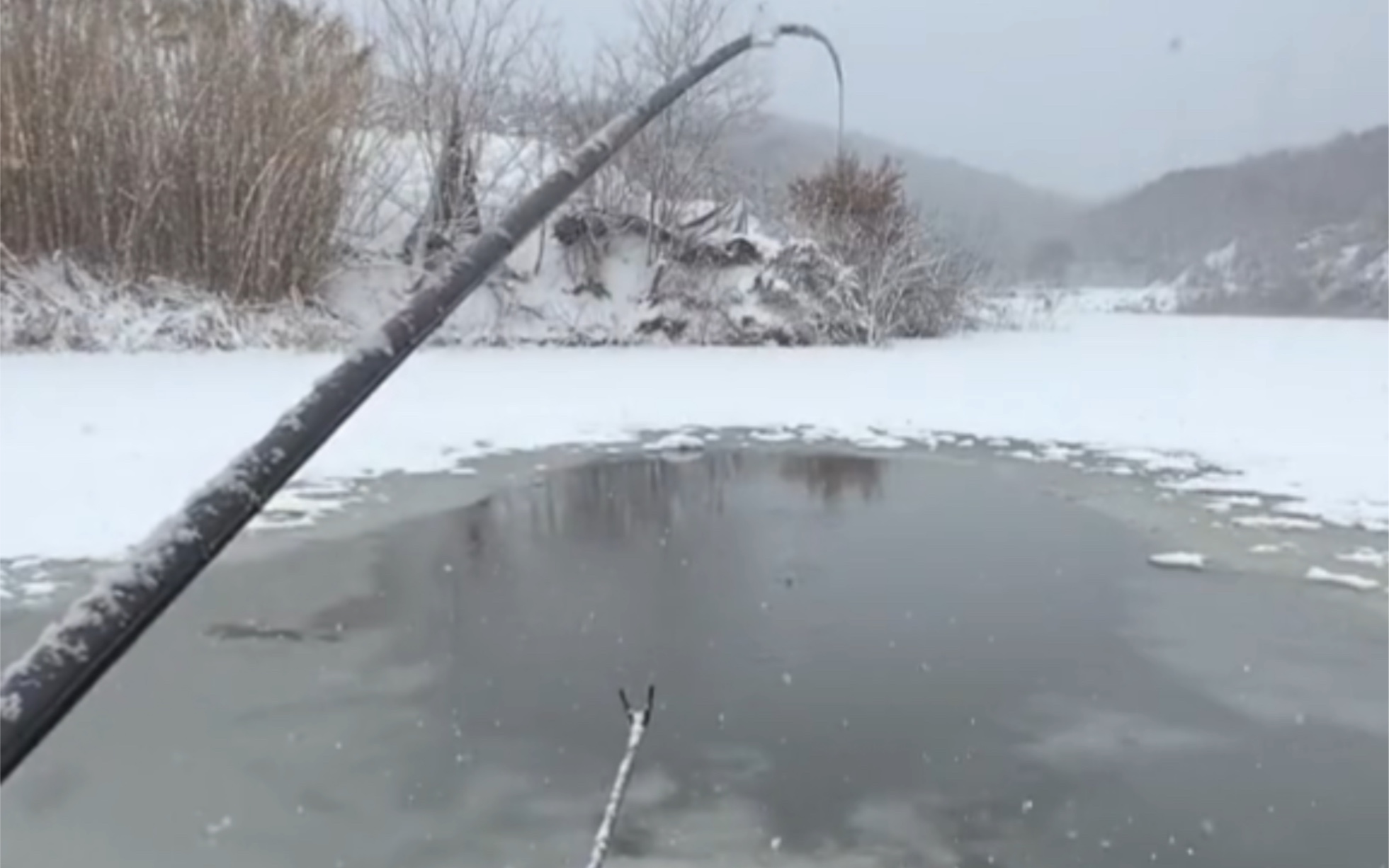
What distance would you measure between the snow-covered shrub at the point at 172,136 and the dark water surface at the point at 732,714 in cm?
783

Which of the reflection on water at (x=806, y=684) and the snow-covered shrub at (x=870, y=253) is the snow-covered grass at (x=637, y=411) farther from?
the reflection on water at (x=806, y=684)

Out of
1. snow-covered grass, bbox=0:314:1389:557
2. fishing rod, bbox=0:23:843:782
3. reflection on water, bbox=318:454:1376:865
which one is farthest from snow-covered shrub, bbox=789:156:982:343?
fishing rod, bbox=0:23:843:782

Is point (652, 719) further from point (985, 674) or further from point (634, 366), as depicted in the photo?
point (634, 366)

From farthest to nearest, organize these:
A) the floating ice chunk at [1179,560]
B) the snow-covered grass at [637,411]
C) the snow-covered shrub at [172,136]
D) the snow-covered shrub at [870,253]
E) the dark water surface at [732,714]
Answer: the snow-covered shrub at [870,253] < the snow-covered shrub at [172,136] < the snow-covered grass at [637,411] < the floating ice chunk at [1179,560] < the dark water surface at [732,714]

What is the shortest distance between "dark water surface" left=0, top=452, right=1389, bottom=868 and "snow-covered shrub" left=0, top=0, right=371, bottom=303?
783 centimetres

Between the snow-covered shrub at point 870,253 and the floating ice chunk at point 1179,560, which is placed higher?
the snow-covered shrub at point 870,253

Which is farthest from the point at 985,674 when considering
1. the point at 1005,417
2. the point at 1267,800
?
the point at 1005,417

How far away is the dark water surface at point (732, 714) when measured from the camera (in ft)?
7.52

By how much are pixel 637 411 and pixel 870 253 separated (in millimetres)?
7656

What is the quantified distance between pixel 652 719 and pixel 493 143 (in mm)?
13326

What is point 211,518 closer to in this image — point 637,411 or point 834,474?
point 834,474

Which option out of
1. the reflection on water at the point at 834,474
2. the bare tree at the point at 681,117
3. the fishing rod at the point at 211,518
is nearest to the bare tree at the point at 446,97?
the bare tree at the point at 681,117

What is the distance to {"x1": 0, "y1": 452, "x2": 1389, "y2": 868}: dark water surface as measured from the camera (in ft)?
7.52

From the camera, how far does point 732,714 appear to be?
294 cm
